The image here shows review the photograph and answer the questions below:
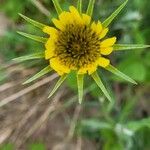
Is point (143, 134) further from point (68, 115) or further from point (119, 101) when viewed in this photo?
point (68, 115)

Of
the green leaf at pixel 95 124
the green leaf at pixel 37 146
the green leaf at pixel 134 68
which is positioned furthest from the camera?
the green leaf at pixel 37 146

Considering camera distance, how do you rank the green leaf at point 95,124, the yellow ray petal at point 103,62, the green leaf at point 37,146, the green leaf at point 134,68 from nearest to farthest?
the yellow ray petal at point 103,62, the green leaf at point 134,68, the green leaf at point 95,124, the green leaf at point 37,146

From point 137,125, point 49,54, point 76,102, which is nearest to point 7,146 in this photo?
point 76,102

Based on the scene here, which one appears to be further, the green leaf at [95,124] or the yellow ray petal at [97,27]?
the green leaf at [95,124]

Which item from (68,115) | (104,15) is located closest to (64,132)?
(68,115)

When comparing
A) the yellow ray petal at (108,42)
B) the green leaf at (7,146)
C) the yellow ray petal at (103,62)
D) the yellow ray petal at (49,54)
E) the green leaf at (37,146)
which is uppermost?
the yellow ray petal at (49,54)

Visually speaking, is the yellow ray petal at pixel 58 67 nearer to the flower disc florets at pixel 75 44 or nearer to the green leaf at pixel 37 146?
the flower disc florets at pixel 75 44

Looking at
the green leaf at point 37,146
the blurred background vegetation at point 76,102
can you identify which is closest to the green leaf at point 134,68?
the blurred background vegetation at point 76,102
